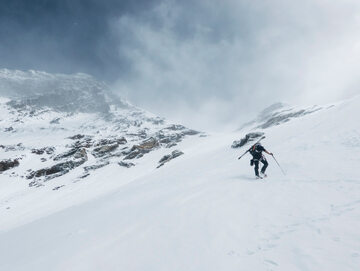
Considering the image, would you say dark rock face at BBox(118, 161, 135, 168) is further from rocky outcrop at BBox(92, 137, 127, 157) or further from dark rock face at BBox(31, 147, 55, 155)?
dark rock face at BBox(31, 147, 55, 155)

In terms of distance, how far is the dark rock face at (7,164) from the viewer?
1771 inches

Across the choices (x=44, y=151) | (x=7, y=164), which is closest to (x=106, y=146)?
(x=44, y=151)

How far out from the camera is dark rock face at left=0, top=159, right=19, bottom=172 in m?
45.0

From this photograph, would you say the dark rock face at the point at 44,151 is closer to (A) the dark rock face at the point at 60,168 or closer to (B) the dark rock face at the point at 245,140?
(A) the dark rock face at the point at 60,168

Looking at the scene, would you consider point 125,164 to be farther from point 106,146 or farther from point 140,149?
point 106,146

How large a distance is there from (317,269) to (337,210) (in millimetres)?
2338

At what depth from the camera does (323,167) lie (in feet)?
27.4

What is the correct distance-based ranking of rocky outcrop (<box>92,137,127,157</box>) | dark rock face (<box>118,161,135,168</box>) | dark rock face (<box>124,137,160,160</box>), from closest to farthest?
dark rock face (<box>118,161,135,168</box>), dark rock face (<box>124,137,160,160</box>), rocky outcrop (<box>92,137,127,157</box>)

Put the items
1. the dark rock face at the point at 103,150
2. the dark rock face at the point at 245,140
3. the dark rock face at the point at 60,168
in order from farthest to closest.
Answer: the dark rock face at the point at 103,150 < the dark rock face at the point at 60,168 < the dark rock face at the point at 245,140

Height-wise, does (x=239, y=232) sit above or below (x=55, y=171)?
below

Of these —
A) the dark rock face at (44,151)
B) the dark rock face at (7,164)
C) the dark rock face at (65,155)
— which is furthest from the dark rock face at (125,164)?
the dark rock face at (7,164)

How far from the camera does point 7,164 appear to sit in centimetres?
4572

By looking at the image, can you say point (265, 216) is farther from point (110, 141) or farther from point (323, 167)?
point (110, 141)

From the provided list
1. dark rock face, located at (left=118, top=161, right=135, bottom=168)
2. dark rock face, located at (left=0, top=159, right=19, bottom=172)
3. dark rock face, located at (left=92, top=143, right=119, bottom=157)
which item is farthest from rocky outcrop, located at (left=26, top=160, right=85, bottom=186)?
dark rock face, located at (left=118, top=161, right=135, bottom=168)
